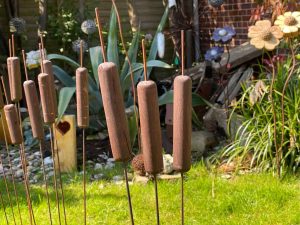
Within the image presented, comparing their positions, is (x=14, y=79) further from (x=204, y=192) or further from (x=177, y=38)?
(x=177, y=38)

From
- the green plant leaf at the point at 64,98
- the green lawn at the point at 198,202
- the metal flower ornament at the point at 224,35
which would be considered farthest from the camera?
the metal flower ornament at the point at 224,35

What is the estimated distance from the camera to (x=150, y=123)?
0.99 meters

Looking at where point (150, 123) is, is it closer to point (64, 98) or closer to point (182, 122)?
point (182, 122)

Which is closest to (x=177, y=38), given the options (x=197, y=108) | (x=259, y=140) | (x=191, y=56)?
(x=191, y=56)

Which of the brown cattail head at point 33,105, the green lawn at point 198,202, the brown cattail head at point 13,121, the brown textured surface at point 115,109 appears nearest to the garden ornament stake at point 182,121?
the brown textured surface at point 115,109

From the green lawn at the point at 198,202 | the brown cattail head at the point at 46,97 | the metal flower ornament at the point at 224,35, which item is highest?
the brown cattail head at the point at 46,97

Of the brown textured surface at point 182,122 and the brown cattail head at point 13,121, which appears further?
the brown cattail head at point 13,121

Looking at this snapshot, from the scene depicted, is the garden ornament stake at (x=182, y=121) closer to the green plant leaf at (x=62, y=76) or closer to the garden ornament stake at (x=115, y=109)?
the garden ornament stake at (x=115, y=109)

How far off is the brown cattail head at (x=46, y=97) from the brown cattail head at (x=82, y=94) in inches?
3.0

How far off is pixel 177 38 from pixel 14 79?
6117mm

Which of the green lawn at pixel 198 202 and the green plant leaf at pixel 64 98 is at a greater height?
the green plant leaf at pixel 64 98

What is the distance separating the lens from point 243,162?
416 cm

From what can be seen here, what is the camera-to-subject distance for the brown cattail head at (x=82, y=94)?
4.39 feet

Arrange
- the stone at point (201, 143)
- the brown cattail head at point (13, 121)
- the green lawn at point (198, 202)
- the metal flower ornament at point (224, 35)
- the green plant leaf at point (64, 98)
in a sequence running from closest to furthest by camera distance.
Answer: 1. the brown cattail head at point (13, 121)
2. the green lawn at point (198, 202)
3. the green plant leaf at point (64, 98)
4. the stone at point (201, 143)
5. the metal flower ornament at point (224, 35)
